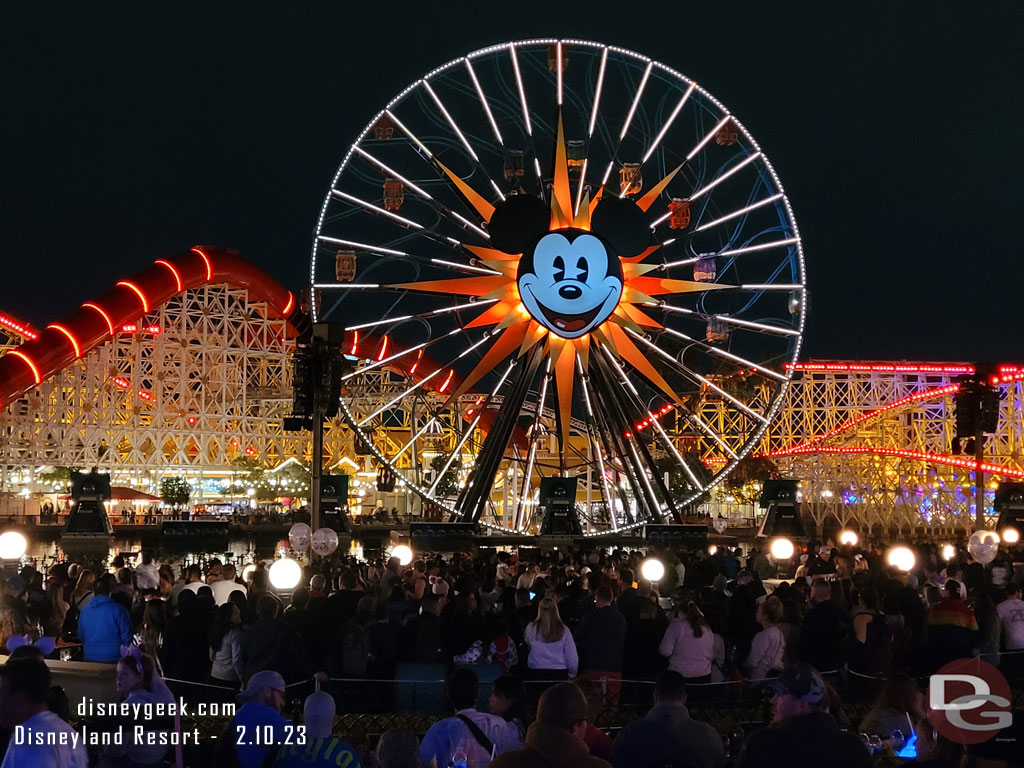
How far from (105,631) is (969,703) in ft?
22.9

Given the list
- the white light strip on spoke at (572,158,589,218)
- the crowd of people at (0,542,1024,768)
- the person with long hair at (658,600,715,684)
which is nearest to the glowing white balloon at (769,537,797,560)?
the crowd of people at (0,542,1024,768)

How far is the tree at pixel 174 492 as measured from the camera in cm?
6044

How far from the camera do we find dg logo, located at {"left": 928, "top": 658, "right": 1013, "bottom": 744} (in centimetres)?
681

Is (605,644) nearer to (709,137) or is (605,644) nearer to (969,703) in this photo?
(969,703)

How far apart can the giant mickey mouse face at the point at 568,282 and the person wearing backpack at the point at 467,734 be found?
22.9m

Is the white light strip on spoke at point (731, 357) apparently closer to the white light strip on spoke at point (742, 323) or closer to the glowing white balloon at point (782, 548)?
the white light strip on spoke at point (742, 323)

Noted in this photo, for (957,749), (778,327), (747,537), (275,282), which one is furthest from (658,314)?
(275,282)

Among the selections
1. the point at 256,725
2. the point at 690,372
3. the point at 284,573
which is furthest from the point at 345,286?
the point at 256,725

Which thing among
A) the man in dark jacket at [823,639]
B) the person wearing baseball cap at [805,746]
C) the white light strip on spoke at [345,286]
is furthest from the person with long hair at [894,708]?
the white light strip on spoke at [345,286]

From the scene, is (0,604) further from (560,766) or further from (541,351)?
(541,351)

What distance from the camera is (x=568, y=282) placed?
2969 cm

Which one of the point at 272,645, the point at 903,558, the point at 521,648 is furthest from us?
the point at 903,558

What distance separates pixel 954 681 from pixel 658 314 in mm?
25247

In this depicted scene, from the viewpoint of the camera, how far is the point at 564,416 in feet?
97.5
